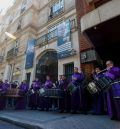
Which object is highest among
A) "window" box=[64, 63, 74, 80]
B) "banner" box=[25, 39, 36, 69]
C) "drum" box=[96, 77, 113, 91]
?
"banner" box=[25, 39, 36, 69]

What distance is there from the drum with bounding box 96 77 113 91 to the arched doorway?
29.7ft

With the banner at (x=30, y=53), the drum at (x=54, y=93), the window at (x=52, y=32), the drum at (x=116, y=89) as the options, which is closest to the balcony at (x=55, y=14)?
the window at (x=52, y=32)

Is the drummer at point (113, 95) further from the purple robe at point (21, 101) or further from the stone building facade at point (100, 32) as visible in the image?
the purple robe at point (21, 101)

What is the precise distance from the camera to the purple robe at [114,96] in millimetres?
4966

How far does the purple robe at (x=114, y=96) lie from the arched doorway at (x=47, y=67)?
912 cm

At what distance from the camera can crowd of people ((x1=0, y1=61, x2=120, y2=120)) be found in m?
5.29

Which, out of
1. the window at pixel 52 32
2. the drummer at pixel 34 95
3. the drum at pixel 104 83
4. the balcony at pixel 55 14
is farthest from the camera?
the balcony at pixel 55 14

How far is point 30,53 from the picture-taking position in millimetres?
15805

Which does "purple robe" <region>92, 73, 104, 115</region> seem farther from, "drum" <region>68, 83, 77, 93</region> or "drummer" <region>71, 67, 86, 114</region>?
"drum" <region>68, 83, 77, 93</region>

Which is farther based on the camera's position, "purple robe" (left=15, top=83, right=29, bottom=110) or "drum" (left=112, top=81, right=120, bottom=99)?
"purple robe" (left=15, top=83, right=29, bottom=110)

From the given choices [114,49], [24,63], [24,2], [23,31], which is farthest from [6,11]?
[114,49]

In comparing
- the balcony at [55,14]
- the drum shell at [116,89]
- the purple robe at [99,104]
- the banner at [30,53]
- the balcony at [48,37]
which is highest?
the balcony at [55,14]

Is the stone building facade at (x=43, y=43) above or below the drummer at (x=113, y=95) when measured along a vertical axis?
above

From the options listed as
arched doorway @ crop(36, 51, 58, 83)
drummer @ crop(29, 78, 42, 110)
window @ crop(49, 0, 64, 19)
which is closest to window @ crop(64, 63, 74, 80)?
arched doorway @ crop(36, 51, 58, 83)
